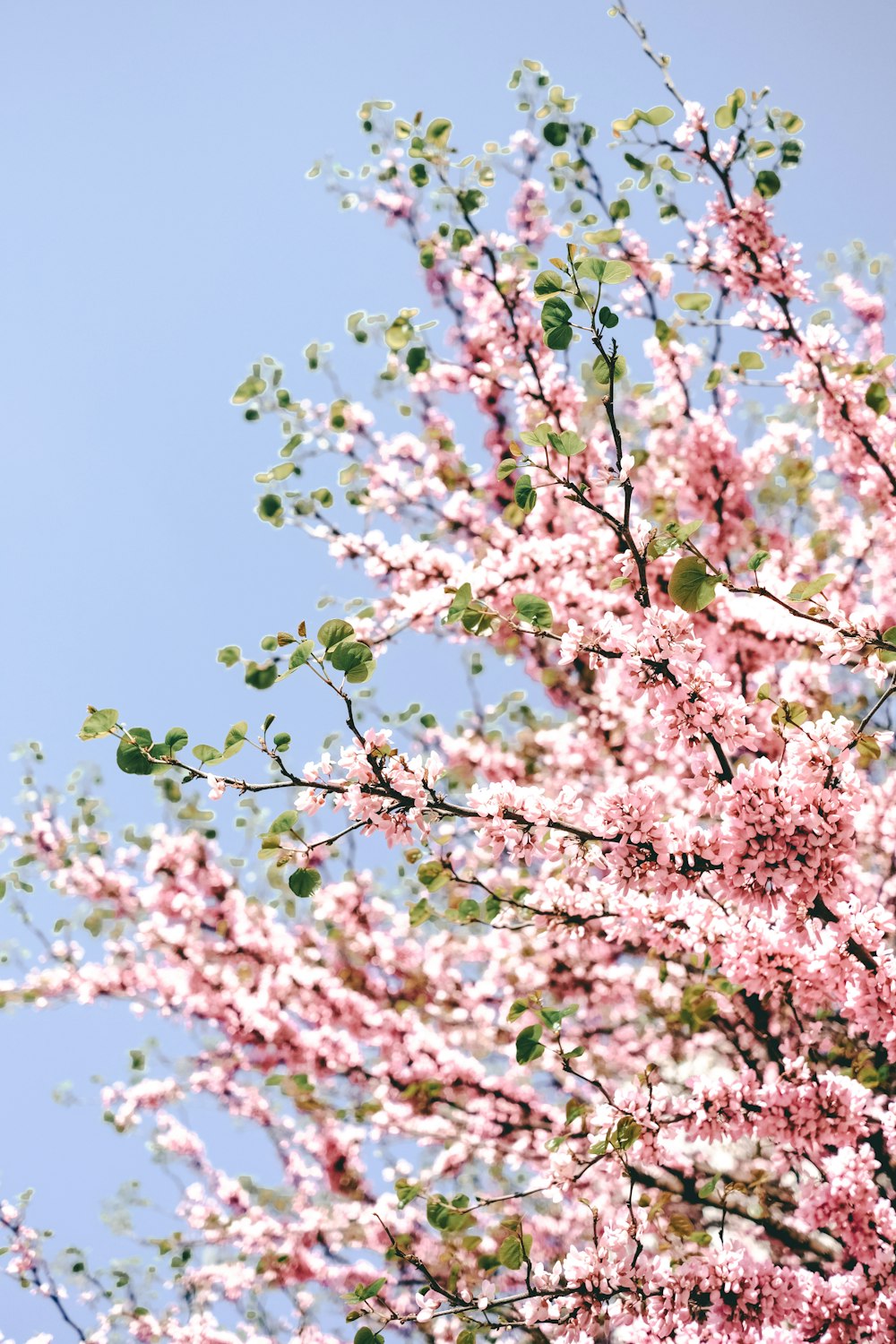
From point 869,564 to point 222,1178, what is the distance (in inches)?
302

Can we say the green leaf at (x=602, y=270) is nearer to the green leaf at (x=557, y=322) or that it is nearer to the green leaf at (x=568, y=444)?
the green leaf at (x=557, y=322)

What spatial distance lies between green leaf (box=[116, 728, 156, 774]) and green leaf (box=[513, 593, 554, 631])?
1107 millimetres

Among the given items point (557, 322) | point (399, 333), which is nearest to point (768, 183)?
point (399, 333)

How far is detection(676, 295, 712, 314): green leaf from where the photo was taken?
411cm

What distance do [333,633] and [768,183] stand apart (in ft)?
11.5

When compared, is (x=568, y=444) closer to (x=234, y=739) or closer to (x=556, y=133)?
(x=234, y=739)

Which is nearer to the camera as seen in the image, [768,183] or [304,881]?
[304,881]

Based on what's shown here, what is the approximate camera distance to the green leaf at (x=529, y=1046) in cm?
244

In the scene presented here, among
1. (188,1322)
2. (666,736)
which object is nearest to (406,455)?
(666,736)

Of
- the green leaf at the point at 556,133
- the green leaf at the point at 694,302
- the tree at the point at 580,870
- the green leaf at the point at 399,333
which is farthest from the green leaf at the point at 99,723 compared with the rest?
the green leaf at the point at 556,133

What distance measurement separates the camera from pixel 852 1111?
2.94 m

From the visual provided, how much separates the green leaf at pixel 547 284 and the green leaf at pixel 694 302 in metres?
2.29

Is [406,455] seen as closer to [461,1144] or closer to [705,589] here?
[705,589]

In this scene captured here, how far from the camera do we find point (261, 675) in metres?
2.29
